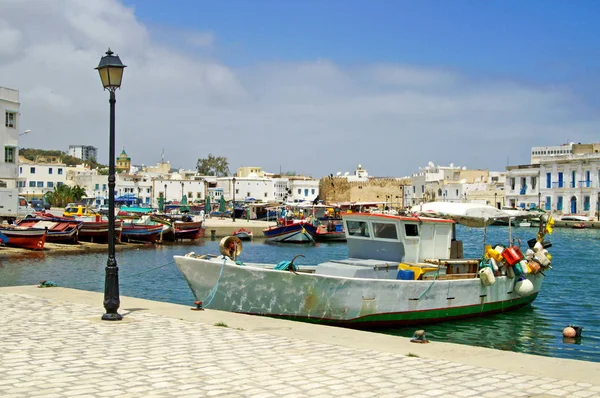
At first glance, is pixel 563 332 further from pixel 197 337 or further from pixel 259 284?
pixel 197 337

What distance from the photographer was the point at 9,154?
44.3 meters

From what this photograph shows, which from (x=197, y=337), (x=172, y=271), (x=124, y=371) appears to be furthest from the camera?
(x=172, y=271)

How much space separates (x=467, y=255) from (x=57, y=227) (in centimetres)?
2467

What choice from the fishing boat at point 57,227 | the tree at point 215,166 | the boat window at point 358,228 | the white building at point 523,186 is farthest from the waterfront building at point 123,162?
the boat window at point 358,228

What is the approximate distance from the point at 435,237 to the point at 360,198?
9909 centimetres

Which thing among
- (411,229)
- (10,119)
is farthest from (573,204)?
(411,229)

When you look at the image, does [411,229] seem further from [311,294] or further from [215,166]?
[215,166]

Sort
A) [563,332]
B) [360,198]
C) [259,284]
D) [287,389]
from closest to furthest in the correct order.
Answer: [287,389], [259,284], [563,332], [360,198]

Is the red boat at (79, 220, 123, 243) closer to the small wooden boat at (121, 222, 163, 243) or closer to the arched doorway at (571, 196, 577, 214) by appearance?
the small wooden boat at (121, 222, 163, 243)

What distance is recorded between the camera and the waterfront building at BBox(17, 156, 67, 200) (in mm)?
90375

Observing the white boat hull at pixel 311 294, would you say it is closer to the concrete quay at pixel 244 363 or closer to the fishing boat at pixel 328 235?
the concrete quay at pixel 244 363

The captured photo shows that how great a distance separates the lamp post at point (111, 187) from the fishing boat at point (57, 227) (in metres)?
30.2

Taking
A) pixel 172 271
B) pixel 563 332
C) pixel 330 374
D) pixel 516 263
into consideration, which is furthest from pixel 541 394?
pixel 172 271

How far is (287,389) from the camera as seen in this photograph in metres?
7.01
